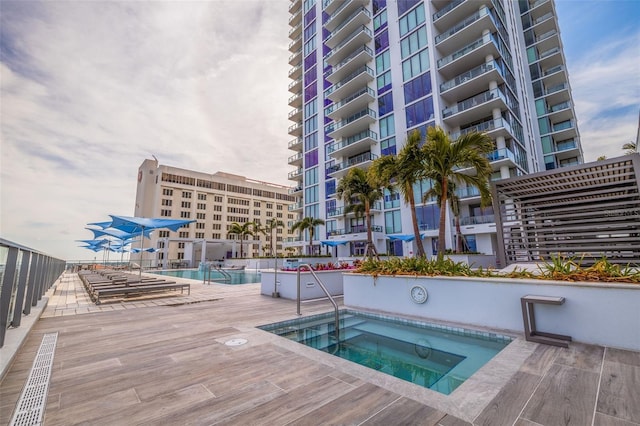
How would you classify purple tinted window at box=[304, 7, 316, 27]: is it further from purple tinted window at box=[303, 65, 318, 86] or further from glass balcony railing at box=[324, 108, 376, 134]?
glass balcony railing at box=[324, 108, 376, 134]

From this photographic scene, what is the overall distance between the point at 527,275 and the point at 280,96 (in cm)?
4300

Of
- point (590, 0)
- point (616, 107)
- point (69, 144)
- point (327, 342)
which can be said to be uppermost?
point (590, 0)

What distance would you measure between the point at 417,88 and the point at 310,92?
1645 cm

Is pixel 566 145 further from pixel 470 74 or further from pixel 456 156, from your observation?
pixel 456 156

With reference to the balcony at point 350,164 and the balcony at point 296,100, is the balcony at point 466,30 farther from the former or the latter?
the balcony at point 296,100

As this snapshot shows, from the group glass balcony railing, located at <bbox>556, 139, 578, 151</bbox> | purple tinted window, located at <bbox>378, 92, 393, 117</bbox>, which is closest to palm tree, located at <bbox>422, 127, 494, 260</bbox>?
purple tinted window, located at <bbox>378, 92, 393, 117</bbox>

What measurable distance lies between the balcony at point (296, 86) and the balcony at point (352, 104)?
9.75 m

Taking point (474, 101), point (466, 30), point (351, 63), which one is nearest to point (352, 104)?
point (351, 63)

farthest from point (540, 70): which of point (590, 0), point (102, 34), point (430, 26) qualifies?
point (102, 34)

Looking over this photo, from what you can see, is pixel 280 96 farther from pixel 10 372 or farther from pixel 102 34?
pixel 10 372

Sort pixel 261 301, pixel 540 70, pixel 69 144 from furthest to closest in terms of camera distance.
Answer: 1. pixel 540 70
2. pixel 69 144
3. pixel 261 301

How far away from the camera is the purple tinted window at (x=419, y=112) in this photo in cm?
2427

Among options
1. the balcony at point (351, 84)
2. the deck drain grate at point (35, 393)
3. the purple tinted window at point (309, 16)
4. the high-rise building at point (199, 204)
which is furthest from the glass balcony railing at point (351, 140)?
the deck drain grate at point (35, 393)

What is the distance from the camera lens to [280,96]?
139 feet
